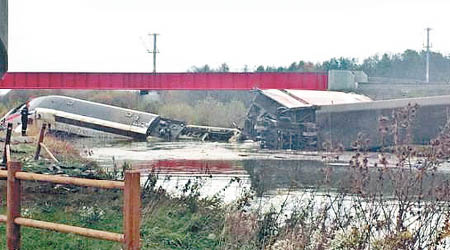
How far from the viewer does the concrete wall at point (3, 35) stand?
1071 cm

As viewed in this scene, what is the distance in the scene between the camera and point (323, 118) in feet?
103

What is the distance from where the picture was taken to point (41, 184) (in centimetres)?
1248

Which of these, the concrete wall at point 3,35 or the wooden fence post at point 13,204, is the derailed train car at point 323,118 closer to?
the concrete wall at point 3,35

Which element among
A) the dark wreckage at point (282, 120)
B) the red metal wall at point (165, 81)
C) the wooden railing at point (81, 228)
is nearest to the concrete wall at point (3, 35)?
the wooden railing at point (81, 228)

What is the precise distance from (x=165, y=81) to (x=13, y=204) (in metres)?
29.9

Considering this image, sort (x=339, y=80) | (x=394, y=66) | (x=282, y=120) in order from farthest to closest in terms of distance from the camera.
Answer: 1. (x=394, y=66)
2. (x=339, y=80)
3. (x=282, y=120)

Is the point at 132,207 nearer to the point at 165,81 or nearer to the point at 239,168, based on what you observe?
the point at 239,168

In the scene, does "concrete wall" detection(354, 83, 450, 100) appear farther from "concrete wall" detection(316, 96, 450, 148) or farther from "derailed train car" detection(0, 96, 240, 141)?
"concrete wall" detection(316, 96, 450, 148)

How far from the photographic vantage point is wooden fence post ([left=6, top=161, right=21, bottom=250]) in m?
7.18

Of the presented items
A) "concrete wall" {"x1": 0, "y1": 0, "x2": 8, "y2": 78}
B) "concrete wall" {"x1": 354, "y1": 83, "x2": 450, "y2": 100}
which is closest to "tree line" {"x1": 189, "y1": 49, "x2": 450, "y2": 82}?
"concrete wall" {"x1": 354, "y1": 83, "x2": 450, "y2": 100}

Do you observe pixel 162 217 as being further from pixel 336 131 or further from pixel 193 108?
pixel 193 108

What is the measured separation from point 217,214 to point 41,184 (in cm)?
337

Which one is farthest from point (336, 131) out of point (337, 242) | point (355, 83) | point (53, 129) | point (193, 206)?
point (337, 242)

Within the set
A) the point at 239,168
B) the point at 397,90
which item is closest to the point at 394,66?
the point at 397,90
